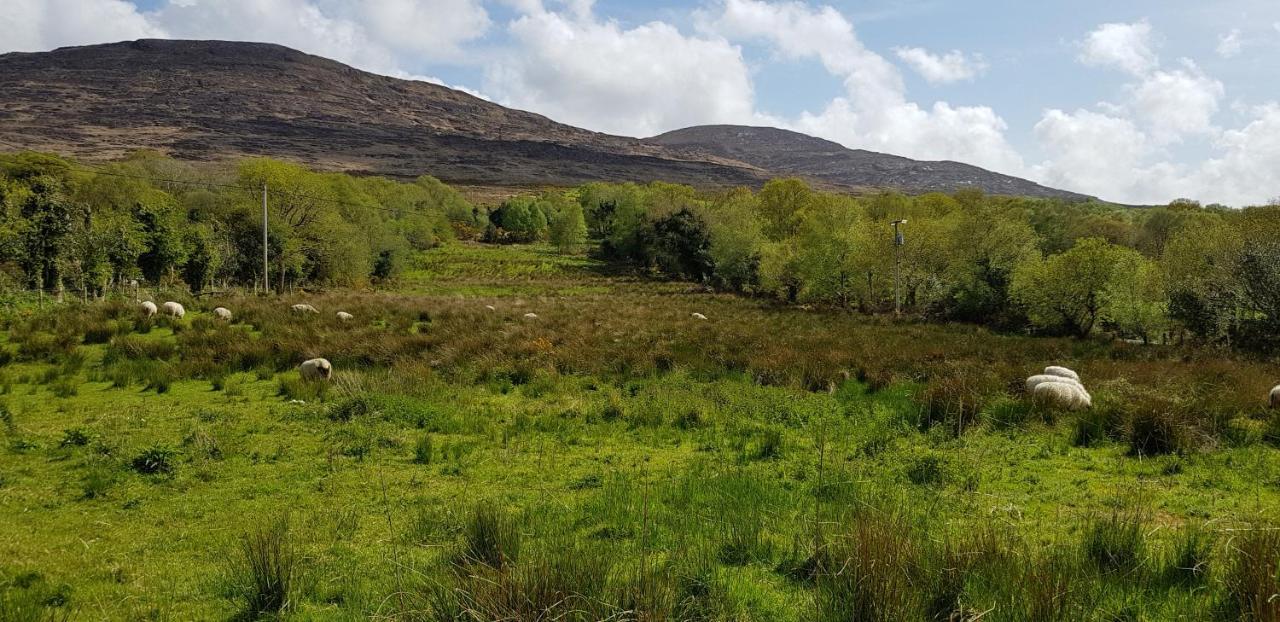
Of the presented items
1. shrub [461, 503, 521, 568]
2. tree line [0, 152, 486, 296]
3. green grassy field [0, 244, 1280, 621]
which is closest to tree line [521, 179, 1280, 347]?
green grassy field [0, 244, 1280, 621]

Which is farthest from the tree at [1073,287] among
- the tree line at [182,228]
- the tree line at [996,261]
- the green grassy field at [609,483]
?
the tree line at [182,228]

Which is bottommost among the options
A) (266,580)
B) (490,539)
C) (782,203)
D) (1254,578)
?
(266,580)

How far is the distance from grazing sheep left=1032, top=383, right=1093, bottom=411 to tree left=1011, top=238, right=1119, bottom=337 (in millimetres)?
25677

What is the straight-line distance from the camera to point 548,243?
339 ft

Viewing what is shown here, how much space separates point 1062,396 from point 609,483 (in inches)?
332

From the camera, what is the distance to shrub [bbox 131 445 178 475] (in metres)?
7.25

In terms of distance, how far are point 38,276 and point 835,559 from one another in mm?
34577

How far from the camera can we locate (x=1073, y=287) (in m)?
31.3

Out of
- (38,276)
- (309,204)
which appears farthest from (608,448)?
(309,204)

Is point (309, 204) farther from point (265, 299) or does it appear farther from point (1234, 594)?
A: point (1234, 594)

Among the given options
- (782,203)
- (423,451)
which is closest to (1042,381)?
(423,451)

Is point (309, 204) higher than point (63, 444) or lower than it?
higher

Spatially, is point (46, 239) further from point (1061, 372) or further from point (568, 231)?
point (568, 231)

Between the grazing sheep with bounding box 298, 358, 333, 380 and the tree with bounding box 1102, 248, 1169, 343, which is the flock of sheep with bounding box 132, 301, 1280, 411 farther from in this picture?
the tree with bounding box 1102, 248, 1169, 343
